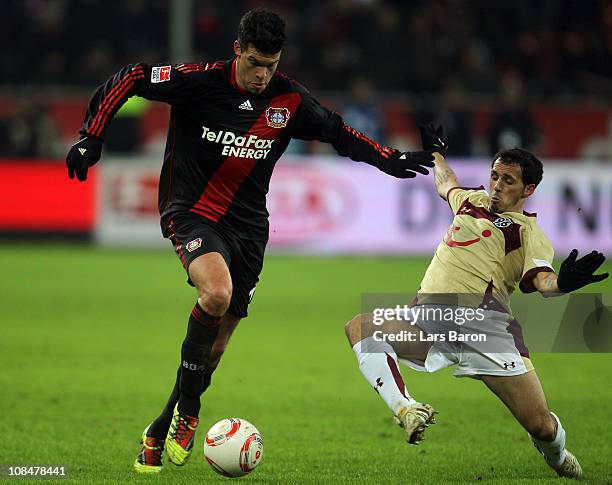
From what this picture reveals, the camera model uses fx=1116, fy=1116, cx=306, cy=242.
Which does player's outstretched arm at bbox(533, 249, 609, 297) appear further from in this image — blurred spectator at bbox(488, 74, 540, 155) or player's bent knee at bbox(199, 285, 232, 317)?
blurred spectator at bbox(488, 74, 540, 155)

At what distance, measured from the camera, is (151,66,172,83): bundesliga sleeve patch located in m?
5.87

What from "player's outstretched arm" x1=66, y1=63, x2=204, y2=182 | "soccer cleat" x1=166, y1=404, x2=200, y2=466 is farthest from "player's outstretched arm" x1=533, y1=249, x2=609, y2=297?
"player's outstretched arm" x1=66, y1=63, x2=204, y2=182

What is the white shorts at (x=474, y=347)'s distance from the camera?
5.55m

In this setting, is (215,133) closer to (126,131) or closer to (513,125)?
(513,125)

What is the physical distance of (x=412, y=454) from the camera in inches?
249

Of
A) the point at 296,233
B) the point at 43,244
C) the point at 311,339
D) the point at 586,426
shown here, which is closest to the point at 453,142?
the point at 296,233

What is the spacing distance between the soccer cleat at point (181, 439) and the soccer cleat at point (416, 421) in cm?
124

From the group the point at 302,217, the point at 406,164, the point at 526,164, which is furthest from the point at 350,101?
the point at 526,164

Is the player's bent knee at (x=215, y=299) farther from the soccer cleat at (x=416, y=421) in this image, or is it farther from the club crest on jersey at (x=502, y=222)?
the club crest on jersey at (x=502, y=222)

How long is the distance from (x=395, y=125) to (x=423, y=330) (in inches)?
529

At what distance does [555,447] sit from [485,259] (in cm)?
101

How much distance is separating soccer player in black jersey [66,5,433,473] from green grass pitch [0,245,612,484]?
56 centimetres

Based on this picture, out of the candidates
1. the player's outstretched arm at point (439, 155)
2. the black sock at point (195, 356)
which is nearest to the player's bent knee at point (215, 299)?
the black sock at point (195, 356)

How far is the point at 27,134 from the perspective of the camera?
57.9 ft
